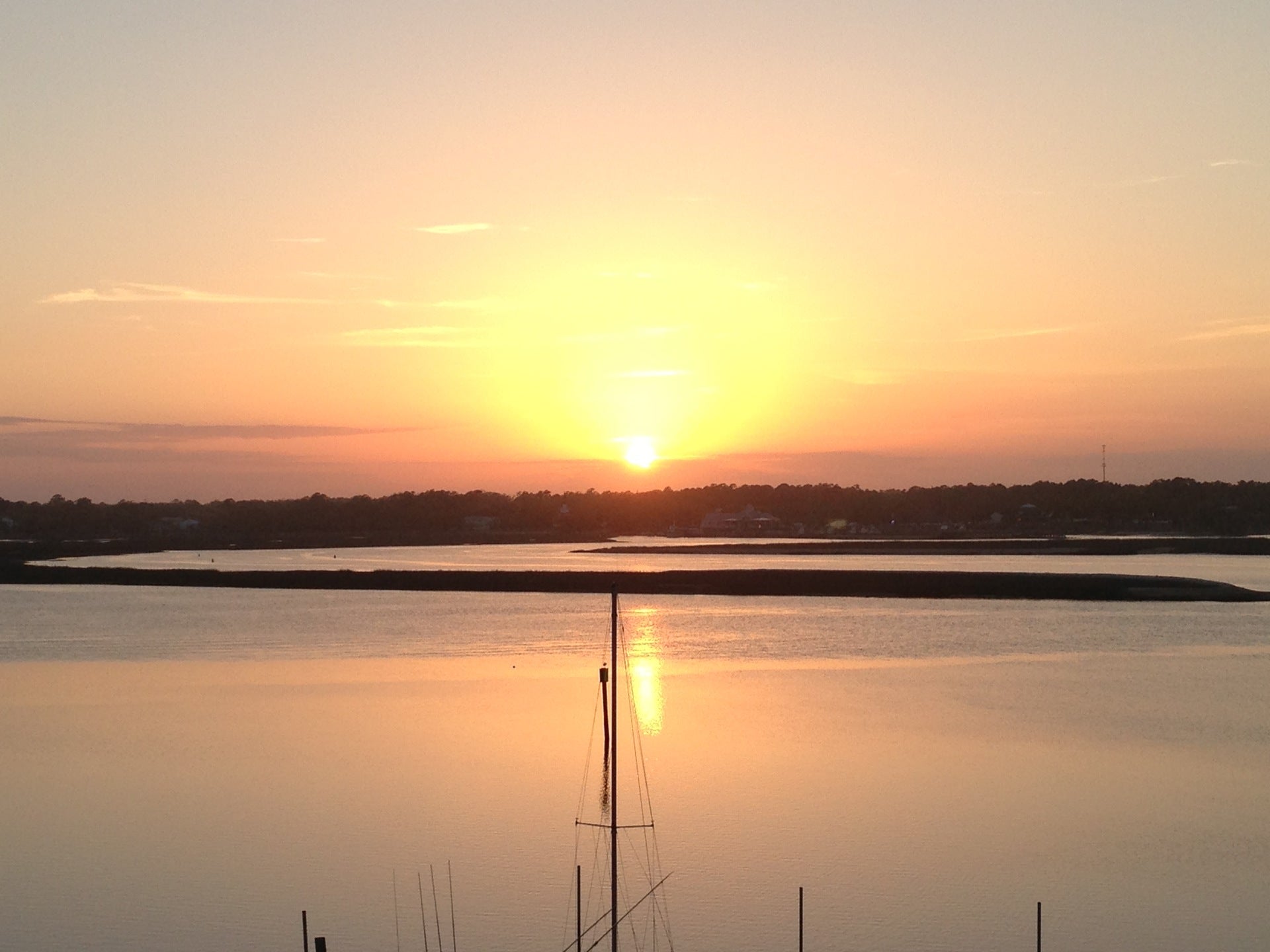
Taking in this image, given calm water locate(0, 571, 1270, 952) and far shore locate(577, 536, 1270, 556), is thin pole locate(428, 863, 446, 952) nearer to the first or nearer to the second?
calm water locate(0, 571, 1270, 952)

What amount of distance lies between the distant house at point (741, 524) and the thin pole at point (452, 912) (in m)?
143

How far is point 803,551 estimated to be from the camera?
10062 cm

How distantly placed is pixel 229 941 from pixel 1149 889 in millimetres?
10380

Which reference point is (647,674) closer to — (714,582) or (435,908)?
(435,908)

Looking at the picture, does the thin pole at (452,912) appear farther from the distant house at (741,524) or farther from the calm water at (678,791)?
the distant house at (741,524)

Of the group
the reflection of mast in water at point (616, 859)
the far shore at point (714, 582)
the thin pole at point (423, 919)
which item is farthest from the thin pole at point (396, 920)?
the far shore at point (714, 582)

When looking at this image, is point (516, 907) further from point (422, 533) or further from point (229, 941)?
point (422, 533)

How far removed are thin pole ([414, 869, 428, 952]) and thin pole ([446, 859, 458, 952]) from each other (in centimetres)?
26

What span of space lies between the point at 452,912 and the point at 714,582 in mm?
52519

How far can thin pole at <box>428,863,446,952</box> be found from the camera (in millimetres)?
13812

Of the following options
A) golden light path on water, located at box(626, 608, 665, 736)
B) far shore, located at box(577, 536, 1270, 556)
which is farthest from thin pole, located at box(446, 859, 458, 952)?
far shore, located at box(577, 536, 1270, 556)

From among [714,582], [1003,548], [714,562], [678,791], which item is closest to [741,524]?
[1003,548]

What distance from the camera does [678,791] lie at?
68.2ft

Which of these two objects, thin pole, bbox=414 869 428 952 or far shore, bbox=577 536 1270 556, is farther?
far shore, bbox=577 536 1270 556
